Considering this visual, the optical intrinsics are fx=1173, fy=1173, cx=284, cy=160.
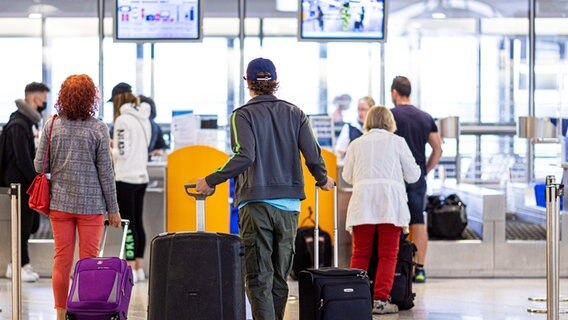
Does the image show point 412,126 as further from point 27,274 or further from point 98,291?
point 98,291

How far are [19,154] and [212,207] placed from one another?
5.37 feet

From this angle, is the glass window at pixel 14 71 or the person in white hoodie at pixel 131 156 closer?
the person in white hoodie at pixel 131 156

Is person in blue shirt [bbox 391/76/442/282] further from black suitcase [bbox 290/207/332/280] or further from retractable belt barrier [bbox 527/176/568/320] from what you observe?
retractable belt barrier [bbox 527/176/568/320]

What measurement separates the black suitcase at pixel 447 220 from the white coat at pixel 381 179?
2.71 m

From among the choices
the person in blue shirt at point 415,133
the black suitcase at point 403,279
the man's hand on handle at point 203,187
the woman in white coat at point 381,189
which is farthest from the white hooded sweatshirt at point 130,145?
the man's hand on handle at point 203,187

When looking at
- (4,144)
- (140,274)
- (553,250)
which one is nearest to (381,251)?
(553,250)

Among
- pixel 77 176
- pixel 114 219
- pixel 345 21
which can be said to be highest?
pixel 345 21

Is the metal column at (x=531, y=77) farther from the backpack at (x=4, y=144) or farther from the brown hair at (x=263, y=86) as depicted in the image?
the brown hair at (x=263, y=86)

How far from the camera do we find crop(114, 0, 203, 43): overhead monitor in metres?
11.1

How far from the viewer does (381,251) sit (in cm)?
745

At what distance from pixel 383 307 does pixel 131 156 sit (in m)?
2.55

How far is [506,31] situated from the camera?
14984 mm

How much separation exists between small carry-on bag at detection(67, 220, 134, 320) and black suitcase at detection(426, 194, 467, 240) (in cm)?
473

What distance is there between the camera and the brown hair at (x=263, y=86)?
5.88 m
